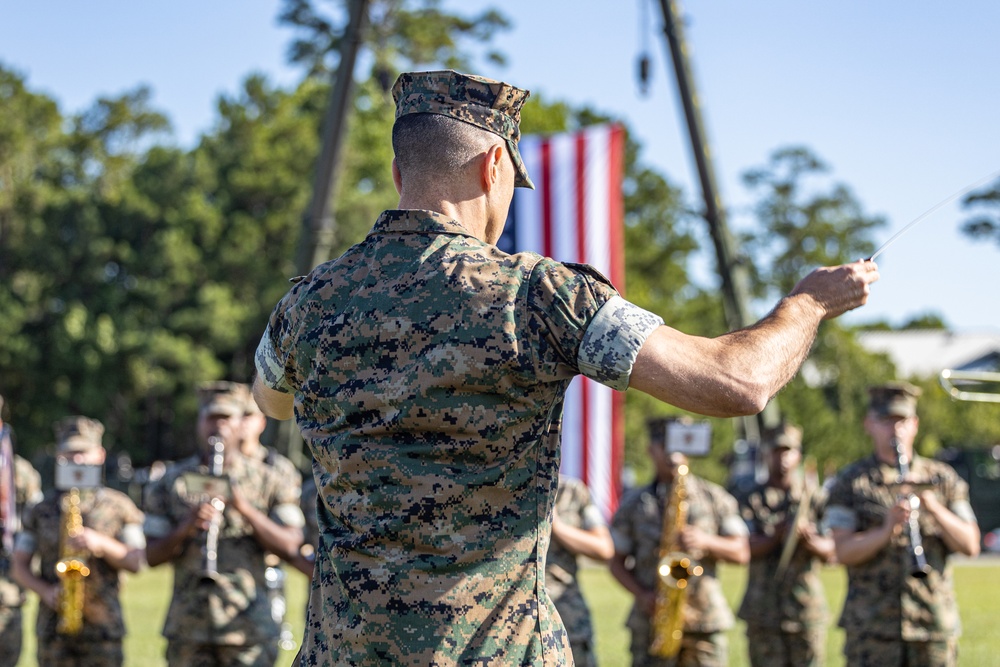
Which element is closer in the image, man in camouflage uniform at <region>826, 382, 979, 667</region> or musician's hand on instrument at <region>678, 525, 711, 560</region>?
man in camouflage uniform at <region>826, 382, 979, 667</region>

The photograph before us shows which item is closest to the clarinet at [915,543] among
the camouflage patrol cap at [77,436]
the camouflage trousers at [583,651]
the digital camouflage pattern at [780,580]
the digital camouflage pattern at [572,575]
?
the digital camouflage pattern at [572,575]

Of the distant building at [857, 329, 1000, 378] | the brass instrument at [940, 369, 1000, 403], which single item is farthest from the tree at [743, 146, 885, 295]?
the brass instrument at [940, 369, 1000, 403]

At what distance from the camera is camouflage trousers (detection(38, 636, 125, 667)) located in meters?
8.43

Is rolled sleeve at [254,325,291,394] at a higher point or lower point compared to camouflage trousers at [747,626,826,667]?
higher

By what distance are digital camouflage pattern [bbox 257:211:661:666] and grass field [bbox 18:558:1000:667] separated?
10296 mm

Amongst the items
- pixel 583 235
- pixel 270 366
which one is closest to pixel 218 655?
pixel 270 366

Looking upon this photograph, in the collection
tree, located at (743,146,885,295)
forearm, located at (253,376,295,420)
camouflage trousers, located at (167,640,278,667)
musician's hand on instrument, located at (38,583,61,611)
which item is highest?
tree, located at (743,146,885,295)

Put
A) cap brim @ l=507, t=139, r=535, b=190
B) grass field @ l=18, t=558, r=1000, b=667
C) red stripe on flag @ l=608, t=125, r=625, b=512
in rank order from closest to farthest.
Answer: cap brim @ l=507, t=139, r=535, b=190, red stripe on flag @ l=608, t=125, r=625, b=512, grass field @ l=18, t=558, r=1000, b=667

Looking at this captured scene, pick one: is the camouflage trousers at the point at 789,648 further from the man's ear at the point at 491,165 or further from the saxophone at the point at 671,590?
the man's ear at the point at 491,165

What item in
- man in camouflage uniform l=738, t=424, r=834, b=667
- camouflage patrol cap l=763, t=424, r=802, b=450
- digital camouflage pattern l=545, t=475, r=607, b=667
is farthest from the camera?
camouflage patrol cap l=763, t=424, r=802, b=450

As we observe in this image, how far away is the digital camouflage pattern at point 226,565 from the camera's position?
7660 millimetres

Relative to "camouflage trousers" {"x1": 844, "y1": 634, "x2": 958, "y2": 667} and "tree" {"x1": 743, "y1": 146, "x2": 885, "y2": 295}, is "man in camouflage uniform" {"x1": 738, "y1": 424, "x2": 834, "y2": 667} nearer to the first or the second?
"camouflage trousers" {"x1": 844, "y1": 634, "x2": 958, "y2": 667}

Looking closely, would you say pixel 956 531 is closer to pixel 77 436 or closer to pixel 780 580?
pixel 780 580

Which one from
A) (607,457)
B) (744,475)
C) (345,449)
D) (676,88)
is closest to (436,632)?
(345,449)
